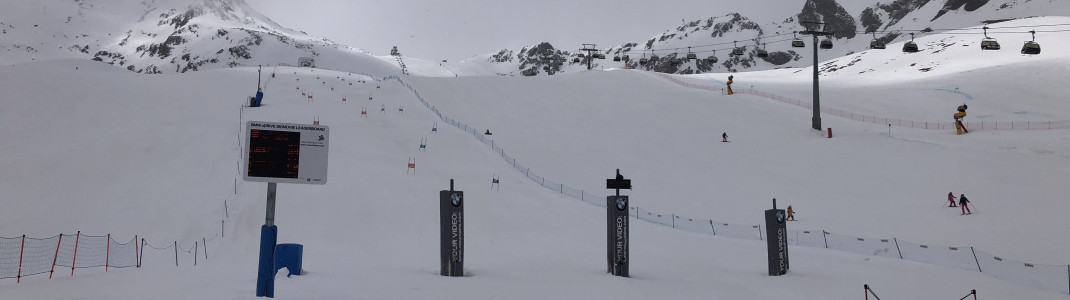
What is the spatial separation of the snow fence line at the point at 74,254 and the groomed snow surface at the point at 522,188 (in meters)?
0.58

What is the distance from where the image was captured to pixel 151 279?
11.1 meters

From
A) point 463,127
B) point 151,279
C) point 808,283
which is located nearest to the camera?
point 151,279

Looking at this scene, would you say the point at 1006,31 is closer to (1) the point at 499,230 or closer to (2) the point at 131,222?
(1) the point at 499,230

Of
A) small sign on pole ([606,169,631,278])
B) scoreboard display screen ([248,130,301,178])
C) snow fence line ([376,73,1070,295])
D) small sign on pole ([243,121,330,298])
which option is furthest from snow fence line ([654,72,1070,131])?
scoreboard display screen ([248,130,301,178])

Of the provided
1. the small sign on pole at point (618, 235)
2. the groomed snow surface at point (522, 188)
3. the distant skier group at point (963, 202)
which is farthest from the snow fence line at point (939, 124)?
the small sign on pole at point (618, 235)

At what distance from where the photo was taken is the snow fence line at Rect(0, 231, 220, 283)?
579 inches

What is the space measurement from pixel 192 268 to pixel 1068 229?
25.6 meters

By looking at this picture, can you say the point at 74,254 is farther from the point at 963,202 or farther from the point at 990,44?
the point at 990,44

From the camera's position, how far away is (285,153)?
8.98 m

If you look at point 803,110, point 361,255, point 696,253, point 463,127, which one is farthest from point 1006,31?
point 361,255

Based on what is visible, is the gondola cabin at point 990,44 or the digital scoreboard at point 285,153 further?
the gondola cabin at point 990,44

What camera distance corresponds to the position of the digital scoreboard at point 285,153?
8.86m

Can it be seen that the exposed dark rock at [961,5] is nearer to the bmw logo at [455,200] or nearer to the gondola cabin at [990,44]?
the gondola cabin at [990,44]

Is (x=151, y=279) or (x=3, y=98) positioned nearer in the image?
(x=151, y=279)
